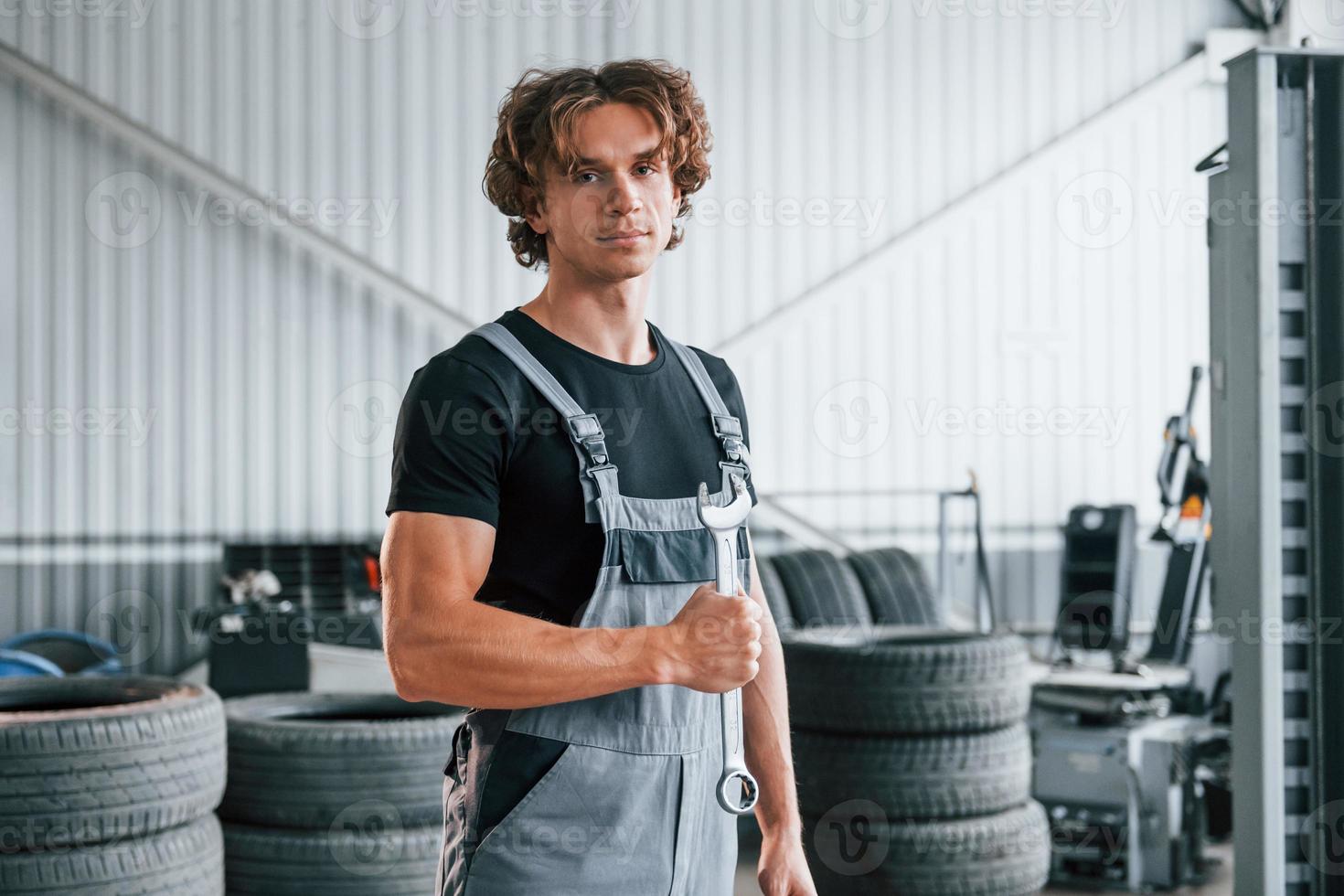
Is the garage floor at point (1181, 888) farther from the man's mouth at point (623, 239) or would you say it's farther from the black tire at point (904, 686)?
the man's mouth at point (623, 239)

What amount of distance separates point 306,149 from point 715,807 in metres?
5.26

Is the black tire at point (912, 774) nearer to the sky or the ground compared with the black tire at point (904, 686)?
nearer to the ground

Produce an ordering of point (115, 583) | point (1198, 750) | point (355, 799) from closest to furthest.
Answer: point (355, 799), point (1198, 750), point (115, 583)

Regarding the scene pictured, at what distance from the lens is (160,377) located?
5871mm

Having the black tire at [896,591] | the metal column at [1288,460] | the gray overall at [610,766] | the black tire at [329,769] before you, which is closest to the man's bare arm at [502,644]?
the gray overall at [610,766]

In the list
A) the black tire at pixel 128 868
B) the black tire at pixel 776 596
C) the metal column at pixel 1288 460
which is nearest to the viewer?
the metal column at pixel 1288 460

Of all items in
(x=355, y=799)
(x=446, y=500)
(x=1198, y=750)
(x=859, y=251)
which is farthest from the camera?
(x=859, y=251)

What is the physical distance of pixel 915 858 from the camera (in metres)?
3.06

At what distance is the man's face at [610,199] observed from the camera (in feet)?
4.36

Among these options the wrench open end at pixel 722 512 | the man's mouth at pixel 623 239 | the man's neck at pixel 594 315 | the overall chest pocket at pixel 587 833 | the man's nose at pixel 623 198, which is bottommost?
the overall chest pocket at pixel 587 833

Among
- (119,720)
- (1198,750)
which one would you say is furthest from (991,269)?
(119,720)

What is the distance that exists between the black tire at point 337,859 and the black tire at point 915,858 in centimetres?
96

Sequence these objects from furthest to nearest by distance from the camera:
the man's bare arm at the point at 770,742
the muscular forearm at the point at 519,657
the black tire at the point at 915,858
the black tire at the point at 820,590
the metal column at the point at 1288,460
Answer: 1. the black tire at the point at 820,590
2. the black tire at the point at 915,858
3. the metal column at the point at 1288,460
4. the man's bare arm at the point at 770,742
5. the muscular forearm at the point at 519,657

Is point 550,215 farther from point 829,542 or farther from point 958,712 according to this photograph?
point 829,542
